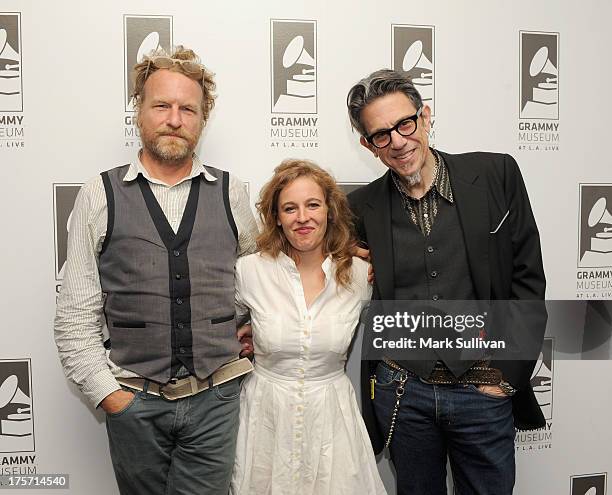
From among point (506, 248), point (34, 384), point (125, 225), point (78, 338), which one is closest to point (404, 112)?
point (506, 248)

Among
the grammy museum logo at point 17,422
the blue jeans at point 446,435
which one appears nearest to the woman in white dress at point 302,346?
the blue jeans at point 446,435

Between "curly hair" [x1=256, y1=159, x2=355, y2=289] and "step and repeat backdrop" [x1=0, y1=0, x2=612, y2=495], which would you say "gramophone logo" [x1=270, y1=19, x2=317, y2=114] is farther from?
"curly hair" [x1=256, y1=159, x2=355, y2=289]

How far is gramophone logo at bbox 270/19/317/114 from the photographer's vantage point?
197 cm

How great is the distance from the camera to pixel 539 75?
211 centimetres

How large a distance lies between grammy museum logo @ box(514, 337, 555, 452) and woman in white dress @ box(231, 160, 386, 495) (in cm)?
83

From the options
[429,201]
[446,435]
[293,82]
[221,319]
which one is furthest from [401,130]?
[446,435]

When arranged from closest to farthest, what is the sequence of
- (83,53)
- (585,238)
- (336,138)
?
(83,53) → (336,138) → (585,238)

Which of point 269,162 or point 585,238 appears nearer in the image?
point 269,162

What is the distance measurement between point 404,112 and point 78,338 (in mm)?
1090

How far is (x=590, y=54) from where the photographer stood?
2137 millimetres

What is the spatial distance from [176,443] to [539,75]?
1.83 metres

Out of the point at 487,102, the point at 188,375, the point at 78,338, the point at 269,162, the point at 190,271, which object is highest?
the point at 487,102

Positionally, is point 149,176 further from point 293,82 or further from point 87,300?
point 293,82

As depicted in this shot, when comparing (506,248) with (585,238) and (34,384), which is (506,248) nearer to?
(585,238)
